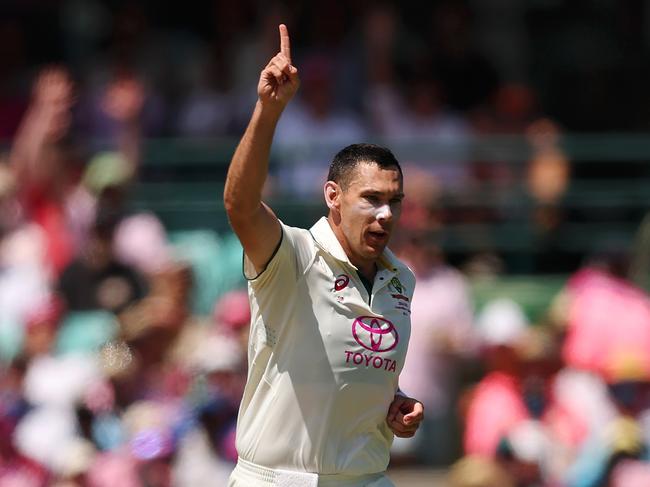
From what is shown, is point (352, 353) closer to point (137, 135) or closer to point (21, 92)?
point (137, 135)

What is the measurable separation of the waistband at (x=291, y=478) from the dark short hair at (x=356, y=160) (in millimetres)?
1033

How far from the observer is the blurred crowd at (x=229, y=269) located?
8.69 m

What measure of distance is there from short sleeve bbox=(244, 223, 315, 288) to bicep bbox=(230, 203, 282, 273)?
2 cm

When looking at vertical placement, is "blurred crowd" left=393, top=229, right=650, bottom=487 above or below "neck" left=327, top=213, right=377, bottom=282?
below

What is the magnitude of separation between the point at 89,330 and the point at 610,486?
3.48 meters

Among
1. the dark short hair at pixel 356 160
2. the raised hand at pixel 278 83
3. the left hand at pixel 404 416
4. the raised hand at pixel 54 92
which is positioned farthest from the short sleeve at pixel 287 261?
the raised hand at pixel 54 92

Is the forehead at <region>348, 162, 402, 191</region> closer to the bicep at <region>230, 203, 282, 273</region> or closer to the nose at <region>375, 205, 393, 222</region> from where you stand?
the nose at <region>375, 205, 393, 222</region>

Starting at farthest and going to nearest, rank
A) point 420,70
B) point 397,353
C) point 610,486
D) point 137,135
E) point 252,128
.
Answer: point 420,70 < point 137,135 < point 610,486 < point 397,353 < point 252,128

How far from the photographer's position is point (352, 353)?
17.6ft

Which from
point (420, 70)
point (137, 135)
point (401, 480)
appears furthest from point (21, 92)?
point (401, 480)

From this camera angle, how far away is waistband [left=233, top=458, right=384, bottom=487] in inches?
212

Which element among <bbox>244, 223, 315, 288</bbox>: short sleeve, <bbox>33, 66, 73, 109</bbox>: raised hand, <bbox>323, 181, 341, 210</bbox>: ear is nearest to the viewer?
<bbox>244, 223, 315, 288</bbox>: short sleeve

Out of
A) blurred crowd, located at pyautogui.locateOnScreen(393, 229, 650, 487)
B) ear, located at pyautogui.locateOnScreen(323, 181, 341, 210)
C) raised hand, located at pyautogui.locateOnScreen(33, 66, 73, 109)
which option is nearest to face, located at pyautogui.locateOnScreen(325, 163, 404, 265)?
ear, located at pyautogui.locateOnScreen(323, 181, 341, 210)

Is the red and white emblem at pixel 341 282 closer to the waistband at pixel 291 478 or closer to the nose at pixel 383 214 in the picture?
the nose at pixel 383 214
